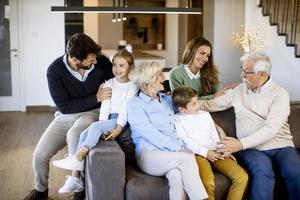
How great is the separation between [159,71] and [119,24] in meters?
9.28

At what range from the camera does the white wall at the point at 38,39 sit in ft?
25.7

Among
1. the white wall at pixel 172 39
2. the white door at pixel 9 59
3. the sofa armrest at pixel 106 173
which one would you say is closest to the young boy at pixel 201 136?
the sofa armrest at pixel 106 173

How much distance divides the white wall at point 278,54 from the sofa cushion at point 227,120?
3752mm

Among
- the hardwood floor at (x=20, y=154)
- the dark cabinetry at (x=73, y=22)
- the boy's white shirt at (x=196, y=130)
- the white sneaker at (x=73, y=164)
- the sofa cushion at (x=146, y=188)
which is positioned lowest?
the hardwood floor at (x=20, y=154)

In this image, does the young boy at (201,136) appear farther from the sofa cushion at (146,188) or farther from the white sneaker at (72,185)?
the white sneaker at (72,185)

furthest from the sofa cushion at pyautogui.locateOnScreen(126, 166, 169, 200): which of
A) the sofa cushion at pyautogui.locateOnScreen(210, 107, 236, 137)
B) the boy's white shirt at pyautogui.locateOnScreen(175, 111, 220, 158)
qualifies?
the sofa cushion at pyautogui.locateOnScreen(210, 107, 236, 137)

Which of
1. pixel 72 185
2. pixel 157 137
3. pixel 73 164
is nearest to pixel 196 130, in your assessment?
pixel 157 137

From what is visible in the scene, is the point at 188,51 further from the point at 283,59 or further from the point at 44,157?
the point at 283,59

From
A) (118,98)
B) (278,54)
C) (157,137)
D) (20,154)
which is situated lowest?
(20,154)

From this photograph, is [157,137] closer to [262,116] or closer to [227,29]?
[262,116]

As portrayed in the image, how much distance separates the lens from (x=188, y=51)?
3854 millimetres

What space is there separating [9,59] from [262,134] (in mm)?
5729

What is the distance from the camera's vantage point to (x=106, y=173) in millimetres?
2957

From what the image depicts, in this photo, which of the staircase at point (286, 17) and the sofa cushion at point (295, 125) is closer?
the sofa cushion at point (295, 125)
